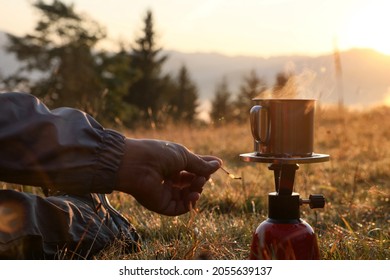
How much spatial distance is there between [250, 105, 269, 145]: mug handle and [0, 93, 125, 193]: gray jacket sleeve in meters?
0.53

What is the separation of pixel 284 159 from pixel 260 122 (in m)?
0.17

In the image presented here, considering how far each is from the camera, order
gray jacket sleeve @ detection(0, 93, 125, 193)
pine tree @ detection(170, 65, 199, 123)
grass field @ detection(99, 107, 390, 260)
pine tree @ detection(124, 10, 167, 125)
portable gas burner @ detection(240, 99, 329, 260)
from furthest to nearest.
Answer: pine tree @ detection(170, 65, 199, 123)
pine tree @ detection(124, 10, 167, 125)
grass field @ detection(99, 107, 390, 260)
portable gas burner @ detection(240, 99, 329, 260)
gray jacket sleeve @ detection(0, 93, 125, 193)

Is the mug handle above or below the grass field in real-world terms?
above

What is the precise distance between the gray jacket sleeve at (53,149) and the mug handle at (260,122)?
527 millimetres

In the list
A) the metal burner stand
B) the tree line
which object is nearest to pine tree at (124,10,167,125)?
the tree line

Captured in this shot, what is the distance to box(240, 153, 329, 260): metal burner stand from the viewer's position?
6.82 feet

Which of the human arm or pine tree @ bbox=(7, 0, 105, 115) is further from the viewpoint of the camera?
pine tree @ bbox=(7, 0, 105, 115)

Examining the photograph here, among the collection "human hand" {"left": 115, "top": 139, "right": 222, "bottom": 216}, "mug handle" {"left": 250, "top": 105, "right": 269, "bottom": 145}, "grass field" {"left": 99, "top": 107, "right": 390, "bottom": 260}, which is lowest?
"grass field" {"left": 99, "top": 107, "right": 390, "bottom": 260}

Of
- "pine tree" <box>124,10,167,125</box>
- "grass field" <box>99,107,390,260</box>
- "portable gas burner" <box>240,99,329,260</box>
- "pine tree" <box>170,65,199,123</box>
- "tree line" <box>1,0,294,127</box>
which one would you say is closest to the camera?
"portable gas burner" <box>240,99,329,260</box>

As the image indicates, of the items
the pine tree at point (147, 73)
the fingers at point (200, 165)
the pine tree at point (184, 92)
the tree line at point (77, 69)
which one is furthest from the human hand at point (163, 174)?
the pine tree at point (184, 92)

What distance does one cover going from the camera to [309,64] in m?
2.57

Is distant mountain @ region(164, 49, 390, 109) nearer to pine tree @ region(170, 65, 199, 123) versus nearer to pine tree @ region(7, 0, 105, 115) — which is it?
pine tree @ region(7, 0, 105, 115)

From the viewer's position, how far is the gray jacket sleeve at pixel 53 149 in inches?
73.8

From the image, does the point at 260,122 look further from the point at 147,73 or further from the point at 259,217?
the point at 147,73
